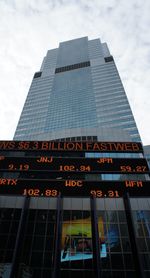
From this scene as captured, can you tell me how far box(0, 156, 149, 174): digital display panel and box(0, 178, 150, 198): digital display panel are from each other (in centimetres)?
145

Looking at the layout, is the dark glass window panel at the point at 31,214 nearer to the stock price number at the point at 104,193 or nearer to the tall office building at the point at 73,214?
the tall office building at the point at 73,214

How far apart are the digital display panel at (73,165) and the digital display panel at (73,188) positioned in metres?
1.45

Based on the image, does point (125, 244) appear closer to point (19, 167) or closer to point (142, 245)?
point (142, 245)

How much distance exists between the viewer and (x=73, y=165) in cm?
2039

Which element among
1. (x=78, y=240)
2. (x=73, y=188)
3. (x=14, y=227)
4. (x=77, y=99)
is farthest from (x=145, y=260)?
(x=77, y=99)

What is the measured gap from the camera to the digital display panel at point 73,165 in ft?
65.9

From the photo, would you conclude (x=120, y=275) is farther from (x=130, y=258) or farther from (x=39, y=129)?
(x=39, y=129)

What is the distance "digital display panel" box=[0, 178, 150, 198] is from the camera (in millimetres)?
18250

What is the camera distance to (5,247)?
2159 cm

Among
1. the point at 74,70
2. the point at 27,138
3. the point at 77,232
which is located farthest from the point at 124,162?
the point at 74,70

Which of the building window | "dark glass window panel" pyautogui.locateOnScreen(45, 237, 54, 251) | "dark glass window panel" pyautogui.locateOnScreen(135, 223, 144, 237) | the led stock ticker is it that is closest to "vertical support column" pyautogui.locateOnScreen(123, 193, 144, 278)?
the led stock ticker

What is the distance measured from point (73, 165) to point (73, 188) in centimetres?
253

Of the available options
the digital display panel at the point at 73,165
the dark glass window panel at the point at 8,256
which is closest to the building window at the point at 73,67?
the digital display panel at the point at 73,165

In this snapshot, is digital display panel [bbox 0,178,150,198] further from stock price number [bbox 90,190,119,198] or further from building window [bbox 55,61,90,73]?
building window [bbox 55,61,90,73]
